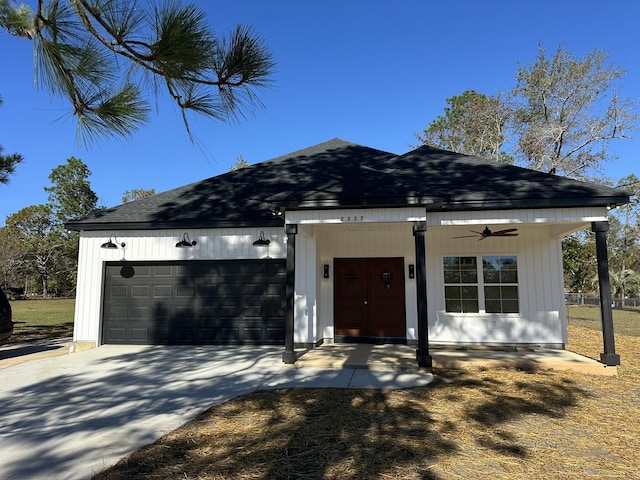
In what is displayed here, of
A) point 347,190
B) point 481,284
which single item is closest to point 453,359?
point 481,284

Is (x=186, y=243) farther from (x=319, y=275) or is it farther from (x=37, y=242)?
(x=37, y=242)

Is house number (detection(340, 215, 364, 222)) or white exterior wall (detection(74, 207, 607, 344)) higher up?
house number (detection(340, 215, 364, 222))

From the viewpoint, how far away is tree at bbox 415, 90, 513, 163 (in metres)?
24.3

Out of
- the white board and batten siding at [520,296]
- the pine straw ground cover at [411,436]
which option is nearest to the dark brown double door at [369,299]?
the white board and batten siding at [520,296]

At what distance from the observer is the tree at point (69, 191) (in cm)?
3753

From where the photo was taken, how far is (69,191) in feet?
125

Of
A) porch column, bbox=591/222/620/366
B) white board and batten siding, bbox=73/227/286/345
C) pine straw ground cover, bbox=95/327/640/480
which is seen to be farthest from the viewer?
white board and batten siding, bbox=73/227/286/345

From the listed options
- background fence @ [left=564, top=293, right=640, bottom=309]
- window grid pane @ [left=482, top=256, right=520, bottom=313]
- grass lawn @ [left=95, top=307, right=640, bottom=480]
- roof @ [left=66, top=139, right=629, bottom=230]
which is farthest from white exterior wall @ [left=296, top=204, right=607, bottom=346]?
background fence @ [left=564, top=293, right=640, bottom=309]

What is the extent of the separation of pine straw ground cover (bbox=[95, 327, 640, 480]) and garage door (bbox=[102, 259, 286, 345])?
3.90 m

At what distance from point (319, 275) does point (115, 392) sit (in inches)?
→ 190

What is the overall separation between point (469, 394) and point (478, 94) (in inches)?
1059

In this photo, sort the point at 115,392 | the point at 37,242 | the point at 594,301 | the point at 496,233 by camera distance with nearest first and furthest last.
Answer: the point at 115,392
the point at 496,233
the point at 594,301
the point at 37,242

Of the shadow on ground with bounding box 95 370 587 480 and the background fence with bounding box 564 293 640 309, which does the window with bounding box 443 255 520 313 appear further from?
the background fence with bounding box 564 293 640 309

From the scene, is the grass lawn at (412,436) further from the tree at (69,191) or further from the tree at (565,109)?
the tree at (69,191)
